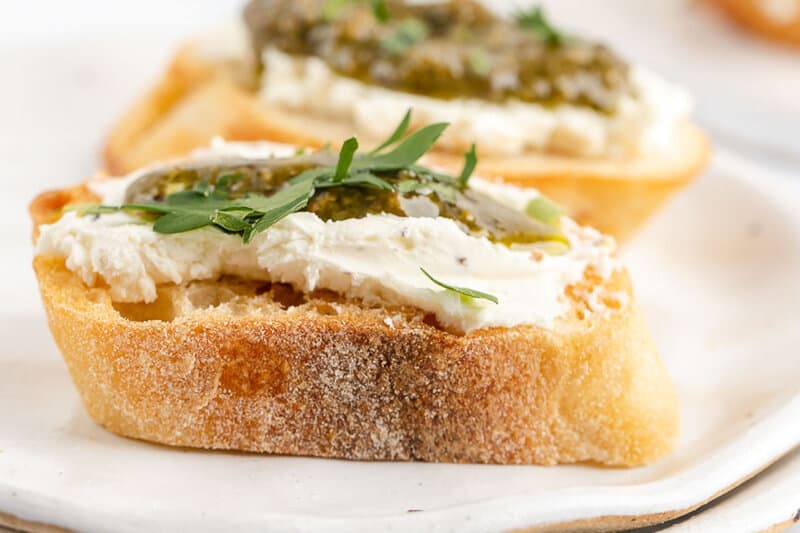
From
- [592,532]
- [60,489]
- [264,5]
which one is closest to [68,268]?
[60,489]

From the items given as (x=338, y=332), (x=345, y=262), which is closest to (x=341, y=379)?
(x=338, y=332)

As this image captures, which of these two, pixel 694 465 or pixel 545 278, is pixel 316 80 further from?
pixel 694 465

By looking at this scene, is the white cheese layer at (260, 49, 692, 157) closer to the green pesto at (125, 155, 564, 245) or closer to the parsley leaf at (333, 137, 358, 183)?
the green pesto at (125, 155, 564, 245)

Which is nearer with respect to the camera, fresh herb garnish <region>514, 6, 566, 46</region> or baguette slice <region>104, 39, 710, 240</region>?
baguette slice <region>104, 39, 710, 240</region>

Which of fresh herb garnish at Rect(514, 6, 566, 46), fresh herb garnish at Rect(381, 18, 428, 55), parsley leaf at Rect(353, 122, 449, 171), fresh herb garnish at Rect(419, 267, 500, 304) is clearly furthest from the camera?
fresh herb garnish at Rect(514, 6, 566, 46)

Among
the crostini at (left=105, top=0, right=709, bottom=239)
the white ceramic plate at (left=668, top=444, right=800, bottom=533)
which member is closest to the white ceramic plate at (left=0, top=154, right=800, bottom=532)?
the white ceramic plate at (left=668, top=444, right=800, bottom=533)

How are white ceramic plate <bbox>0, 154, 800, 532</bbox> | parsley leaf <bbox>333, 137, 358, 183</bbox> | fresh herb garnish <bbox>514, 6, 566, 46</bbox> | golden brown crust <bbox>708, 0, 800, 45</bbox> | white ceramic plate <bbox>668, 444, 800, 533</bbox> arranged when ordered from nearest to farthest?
white ceramic plate <bbox>0, 154, 800, 532</bbox>
white ceramic plate <bbox>668, 444, 800, 533</bbox>
parsley leaf <bbox>333, 137, 358, 183</bbox>
fresh herb garnish <bbox>514, 6, 566, 46</bbox>
golden brown crust <bbox>708, 0, 800, 45</bbox>
